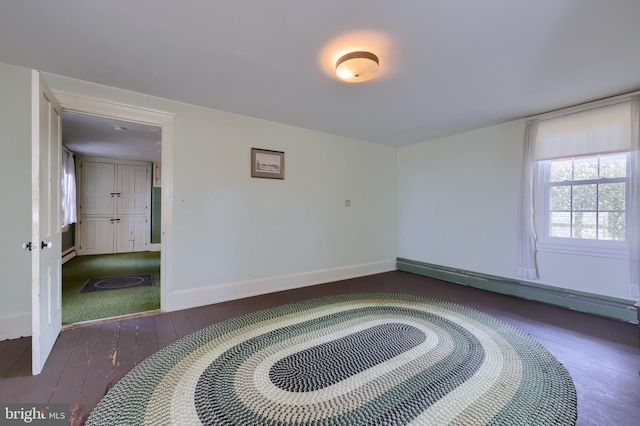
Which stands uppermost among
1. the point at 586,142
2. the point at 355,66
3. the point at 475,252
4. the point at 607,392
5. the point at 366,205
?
the point at 355,66

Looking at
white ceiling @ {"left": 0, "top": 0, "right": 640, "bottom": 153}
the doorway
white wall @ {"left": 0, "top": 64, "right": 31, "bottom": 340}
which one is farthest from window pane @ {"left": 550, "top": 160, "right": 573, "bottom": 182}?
white wall @ {"left": 0, "top": 64, "right": 31, "bottom": 340}

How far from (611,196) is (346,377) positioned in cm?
352

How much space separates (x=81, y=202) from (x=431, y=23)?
7783 millimetres

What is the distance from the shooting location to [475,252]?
13.3 feet

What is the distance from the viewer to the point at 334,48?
200 centimetres

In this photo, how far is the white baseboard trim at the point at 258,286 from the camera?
308cm

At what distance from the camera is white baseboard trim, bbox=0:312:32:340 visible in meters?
2.30

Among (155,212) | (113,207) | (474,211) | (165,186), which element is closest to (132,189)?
(113,207)

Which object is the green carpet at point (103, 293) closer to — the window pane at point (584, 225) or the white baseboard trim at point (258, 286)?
the white baseboard trim at point (258, 286)

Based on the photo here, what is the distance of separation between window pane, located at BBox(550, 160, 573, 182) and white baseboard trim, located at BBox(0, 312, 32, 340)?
19.1ft

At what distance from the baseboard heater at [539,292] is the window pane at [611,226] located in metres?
0.67

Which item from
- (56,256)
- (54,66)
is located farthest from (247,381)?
(54,66)

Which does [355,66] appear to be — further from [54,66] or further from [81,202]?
[81,202]

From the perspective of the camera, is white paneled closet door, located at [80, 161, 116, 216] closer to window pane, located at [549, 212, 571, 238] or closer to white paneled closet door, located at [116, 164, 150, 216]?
white paneled closet door, located at [116, 164, 150, 216]
